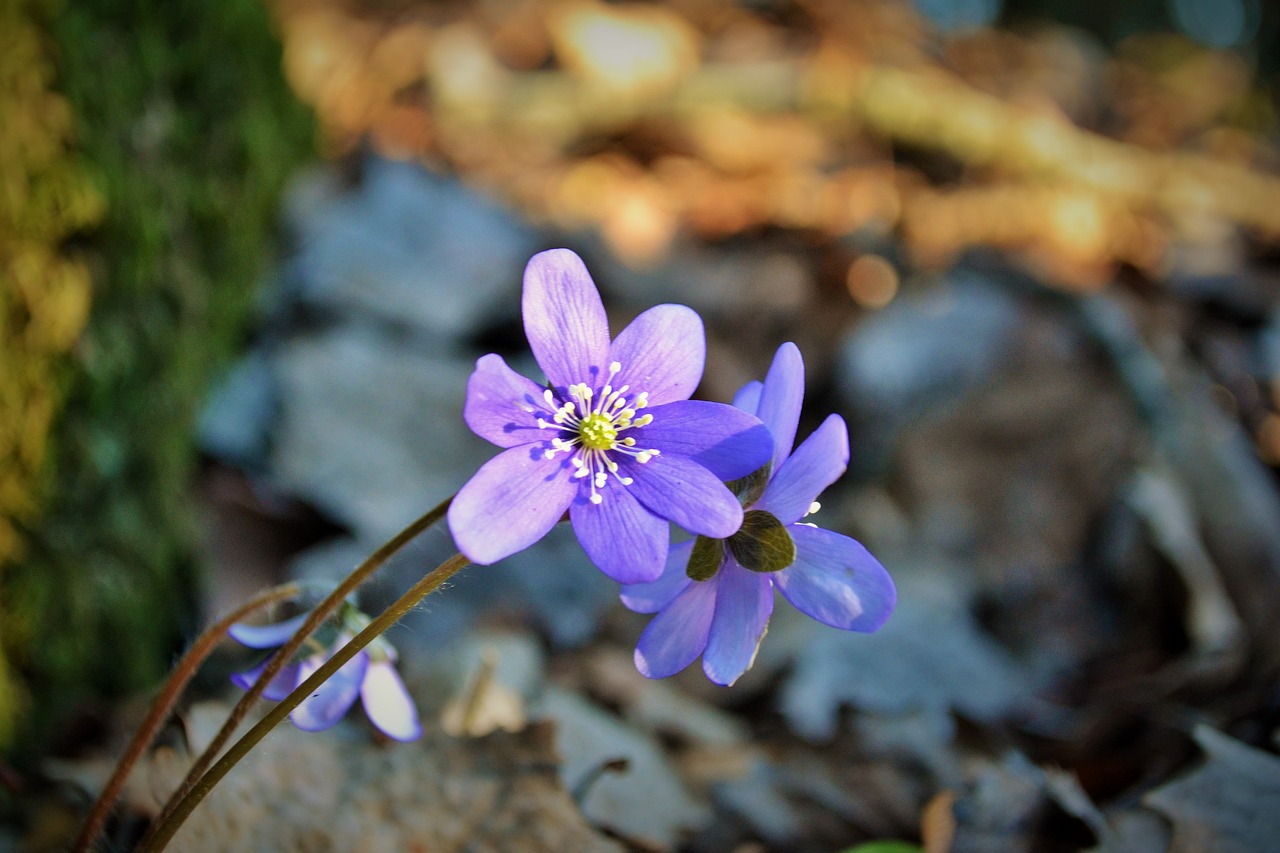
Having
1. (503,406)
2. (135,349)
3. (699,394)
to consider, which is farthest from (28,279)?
(699,394)

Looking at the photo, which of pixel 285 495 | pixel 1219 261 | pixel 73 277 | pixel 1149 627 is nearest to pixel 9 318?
pixel 73 277

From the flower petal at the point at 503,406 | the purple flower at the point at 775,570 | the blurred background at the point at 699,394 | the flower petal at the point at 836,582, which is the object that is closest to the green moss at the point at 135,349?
the blurred background at the point at 699,394

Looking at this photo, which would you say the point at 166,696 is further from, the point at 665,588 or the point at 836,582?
the point at 836,582

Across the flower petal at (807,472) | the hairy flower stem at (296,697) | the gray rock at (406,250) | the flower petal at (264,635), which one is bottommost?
the flower petal at (807,472)

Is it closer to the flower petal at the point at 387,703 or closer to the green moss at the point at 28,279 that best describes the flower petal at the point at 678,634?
the flower petal at the point at 387,703

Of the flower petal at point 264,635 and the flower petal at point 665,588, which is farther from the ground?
the flower petal at point 264,635

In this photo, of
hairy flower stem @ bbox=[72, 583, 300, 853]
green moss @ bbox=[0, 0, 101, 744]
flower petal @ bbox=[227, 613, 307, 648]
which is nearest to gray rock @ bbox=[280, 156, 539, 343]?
green moss @ bbox=[0, 0, 101, 744]

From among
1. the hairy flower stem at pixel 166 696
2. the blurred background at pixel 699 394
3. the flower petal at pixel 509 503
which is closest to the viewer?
A: the flower petal at pixel 509 503

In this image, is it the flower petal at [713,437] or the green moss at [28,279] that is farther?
the green moss at [28,279]
